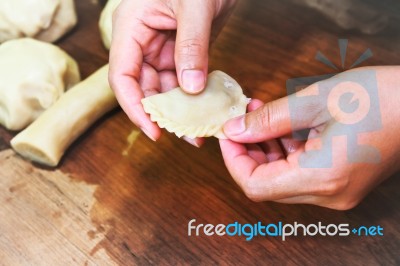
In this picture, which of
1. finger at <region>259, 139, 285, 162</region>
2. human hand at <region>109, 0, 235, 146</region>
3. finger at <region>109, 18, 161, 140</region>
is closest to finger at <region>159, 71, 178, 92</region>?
human hand at <region>109, 0, 235, 146</region>

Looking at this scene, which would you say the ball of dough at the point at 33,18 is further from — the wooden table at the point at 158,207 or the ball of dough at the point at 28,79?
the wooden table at the point at 158,207

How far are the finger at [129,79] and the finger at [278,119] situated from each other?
230mm

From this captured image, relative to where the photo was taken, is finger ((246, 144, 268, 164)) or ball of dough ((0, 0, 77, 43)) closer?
finger ((246, 144, 268, 164))

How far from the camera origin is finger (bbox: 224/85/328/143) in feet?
3.25

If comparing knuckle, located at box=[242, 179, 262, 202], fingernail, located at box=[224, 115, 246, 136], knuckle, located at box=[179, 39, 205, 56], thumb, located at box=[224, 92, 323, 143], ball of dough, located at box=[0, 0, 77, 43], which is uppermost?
knuckle, located at box=[179, 39, 205, 56]

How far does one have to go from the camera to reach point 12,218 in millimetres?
1258

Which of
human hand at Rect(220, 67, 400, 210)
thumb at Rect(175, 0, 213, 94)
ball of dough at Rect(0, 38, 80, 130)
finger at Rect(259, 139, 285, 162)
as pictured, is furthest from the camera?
ball of dough at Rect(0, 38, 80, 130)

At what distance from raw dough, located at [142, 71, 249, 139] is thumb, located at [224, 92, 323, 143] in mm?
81

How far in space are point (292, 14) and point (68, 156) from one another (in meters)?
1.02

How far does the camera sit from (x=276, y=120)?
993mm

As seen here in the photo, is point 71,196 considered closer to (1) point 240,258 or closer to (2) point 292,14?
(1) point 240,258

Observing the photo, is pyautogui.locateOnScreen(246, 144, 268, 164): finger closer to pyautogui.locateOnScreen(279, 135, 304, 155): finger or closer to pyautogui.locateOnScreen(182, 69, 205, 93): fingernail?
pyautogui.locateOnScreen(279, 135, 304, 155): finger

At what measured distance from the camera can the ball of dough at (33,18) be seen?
1631 mm

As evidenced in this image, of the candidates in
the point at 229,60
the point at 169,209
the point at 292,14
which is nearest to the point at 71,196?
the point at 169,209
